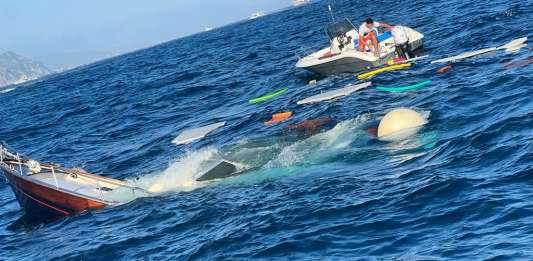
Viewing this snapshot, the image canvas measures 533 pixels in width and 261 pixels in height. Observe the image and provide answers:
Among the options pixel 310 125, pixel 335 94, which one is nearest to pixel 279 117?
pixel 335 94

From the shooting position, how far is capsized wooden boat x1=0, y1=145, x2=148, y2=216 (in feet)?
56.9

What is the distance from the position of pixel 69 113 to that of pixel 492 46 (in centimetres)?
2776

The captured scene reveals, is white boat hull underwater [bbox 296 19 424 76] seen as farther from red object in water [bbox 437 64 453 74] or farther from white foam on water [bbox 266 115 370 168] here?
white foam on water [bbox 266 115 370 168]

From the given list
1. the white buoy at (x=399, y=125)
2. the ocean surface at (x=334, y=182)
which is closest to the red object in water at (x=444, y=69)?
the ocean surface at (x=334, y=182)

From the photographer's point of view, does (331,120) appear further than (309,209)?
Yes

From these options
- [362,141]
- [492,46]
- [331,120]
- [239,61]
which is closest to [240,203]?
[362,141]

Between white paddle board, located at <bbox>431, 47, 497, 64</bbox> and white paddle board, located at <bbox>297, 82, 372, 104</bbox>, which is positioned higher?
white paddle board, located at <bbox>297, 82, 372, 104</bbox>

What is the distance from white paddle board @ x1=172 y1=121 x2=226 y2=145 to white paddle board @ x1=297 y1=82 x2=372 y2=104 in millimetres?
3281

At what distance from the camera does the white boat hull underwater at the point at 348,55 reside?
27.2 meters

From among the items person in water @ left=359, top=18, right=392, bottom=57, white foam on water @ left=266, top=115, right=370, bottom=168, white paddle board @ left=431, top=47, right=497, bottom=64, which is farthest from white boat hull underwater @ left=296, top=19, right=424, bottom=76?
white foam on water @ left=266, top=115, right=370, bottom=168

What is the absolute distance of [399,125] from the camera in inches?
642

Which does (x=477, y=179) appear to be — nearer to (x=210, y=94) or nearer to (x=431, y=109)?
(x=431, y=109)

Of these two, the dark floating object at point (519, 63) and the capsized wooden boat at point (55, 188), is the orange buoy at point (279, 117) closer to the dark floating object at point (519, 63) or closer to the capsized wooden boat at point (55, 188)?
the capsized wooden boat at point (55, 188)

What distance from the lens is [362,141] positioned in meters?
16.4
